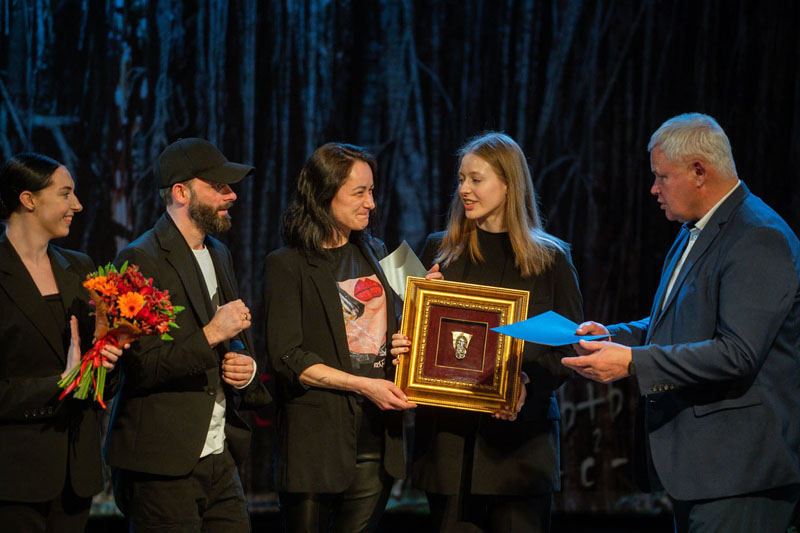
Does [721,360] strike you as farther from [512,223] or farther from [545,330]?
[512,223]

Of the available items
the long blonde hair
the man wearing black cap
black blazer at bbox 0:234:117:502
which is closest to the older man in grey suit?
the long blonde hair

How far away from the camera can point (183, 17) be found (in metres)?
4.52

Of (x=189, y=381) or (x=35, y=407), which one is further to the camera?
(x=189, y=381)

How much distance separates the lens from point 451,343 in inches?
105

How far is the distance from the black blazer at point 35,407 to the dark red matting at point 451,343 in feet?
3.82

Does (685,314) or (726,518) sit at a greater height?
(685,314)

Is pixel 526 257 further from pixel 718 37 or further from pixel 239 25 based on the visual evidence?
pixel 718 37

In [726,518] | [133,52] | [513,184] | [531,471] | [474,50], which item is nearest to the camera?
[726,518]

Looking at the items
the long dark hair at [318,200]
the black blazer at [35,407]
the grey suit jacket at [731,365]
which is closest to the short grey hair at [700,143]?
the grey suit jacket at [731,365]

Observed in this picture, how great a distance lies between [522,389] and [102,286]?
54.3 inches

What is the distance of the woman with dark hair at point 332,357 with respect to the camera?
2658mm

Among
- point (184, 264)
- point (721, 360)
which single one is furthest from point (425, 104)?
point (721, 360)

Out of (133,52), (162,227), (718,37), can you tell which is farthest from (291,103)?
(718,37)

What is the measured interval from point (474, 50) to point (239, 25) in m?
1.40
